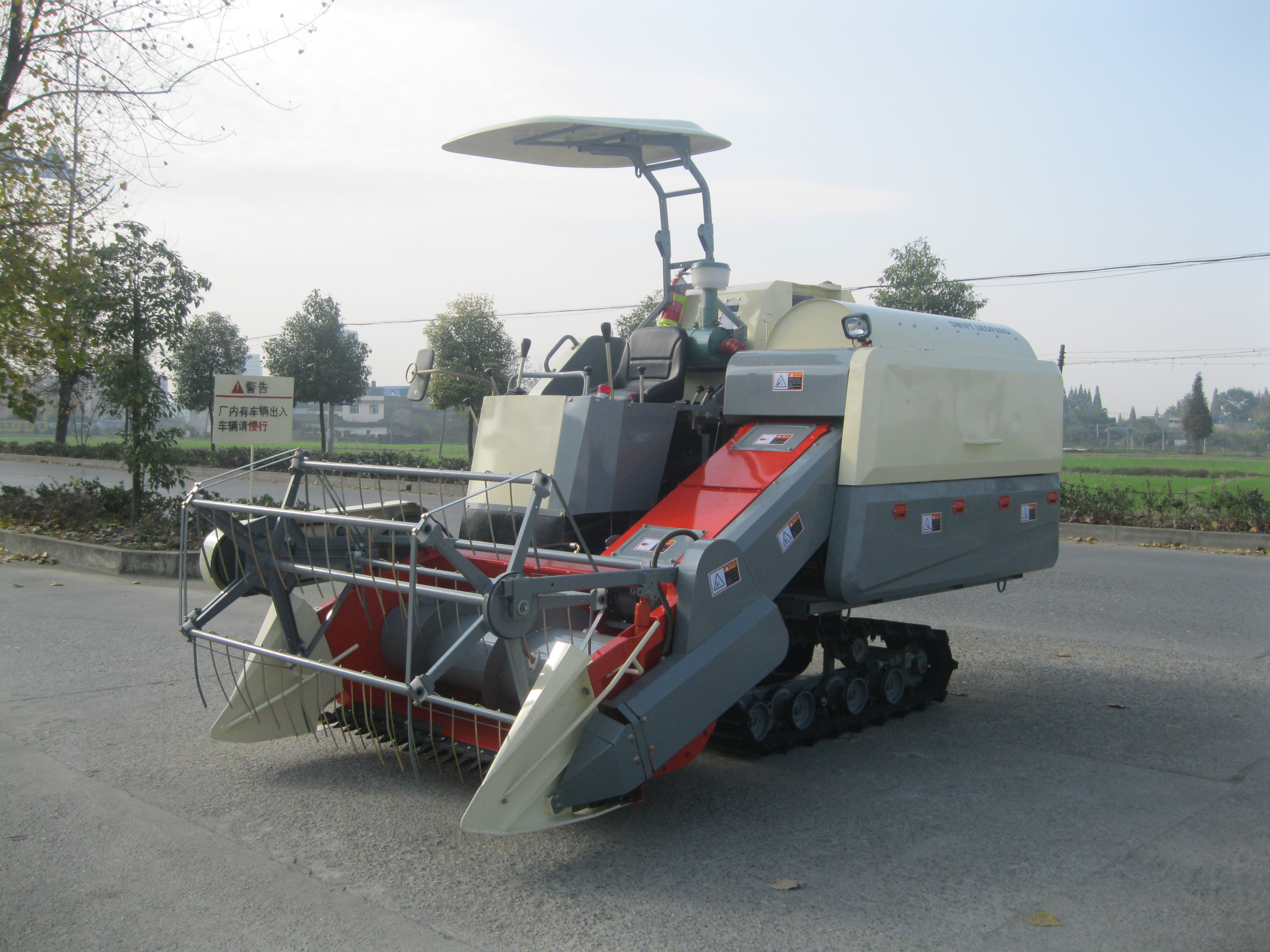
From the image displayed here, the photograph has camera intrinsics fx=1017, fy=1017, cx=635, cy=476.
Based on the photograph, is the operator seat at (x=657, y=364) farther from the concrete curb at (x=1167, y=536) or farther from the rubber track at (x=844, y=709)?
the concrete curb at (x=1167, y=536)

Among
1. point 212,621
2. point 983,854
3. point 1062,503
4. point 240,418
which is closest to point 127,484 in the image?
point 240,418

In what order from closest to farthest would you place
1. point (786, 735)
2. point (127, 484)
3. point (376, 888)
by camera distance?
point (376, 888) < point (786, 735) < point (127, 484)

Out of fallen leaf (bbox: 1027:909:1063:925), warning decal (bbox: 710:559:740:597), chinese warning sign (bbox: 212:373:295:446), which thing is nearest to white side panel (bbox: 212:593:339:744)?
warning decal (bbox: 710:559:740:597)

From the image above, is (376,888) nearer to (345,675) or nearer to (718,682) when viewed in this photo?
(345,675)

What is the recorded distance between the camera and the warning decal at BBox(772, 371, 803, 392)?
5.30 metres

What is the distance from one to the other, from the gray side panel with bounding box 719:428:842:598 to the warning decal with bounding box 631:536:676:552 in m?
0.38

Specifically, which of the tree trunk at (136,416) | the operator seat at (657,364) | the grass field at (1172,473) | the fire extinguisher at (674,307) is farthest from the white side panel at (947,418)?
the grass field at (1172,473)

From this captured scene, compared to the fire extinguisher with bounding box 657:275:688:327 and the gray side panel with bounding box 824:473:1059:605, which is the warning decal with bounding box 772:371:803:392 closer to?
the gray side panel with bounding box 824:473:1059:605

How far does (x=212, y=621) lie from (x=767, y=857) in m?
5.97

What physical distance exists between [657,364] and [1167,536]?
11274 mm

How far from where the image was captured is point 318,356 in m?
32.6

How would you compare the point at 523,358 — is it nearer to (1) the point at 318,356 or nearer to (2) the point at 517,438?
(2) the point at 517,438

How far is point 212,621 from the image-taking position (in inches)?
327

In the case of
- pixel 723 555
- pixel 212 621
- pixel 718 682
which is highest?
pixel 723 555
